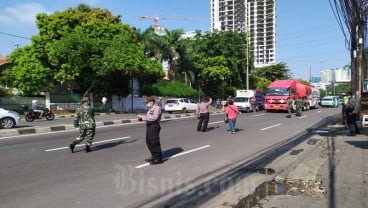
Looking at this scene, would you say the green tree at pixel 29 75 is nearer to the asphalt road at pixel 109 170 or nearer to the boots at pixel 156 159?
the asphalt road at pixel 109 170

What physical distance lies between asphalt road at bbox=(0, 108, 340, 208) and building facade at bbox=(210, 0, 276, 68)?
42.2 metres

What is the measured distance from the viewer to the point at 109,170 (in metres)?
9.09

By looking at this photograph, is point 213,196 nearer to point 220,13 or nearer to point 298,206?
point 298,206

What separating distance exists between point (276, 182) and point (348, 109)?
10.1 meters

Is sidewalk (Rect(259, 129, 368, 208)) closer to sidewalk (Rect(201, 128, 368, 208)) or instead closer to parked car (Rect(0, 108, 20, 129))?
sidewalk (Rect(201, 128, 368, 208))

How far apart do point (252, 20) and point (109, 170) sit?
53.9 meters

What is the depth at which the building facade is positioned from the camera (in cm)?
5656

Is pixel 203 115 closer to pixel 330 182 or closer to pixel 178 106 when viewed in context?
pixel 330 182

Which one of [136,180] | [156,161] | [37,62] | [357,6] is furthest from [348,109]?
[37,62]

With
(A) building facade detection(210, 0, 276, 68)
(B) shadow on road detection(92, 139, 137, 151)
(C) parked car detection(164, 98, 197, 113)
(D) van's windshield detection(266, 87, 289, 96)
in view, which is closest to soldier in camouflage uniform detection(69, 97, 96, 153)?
(B) shadow on road detection(92, 139, 137, 151)

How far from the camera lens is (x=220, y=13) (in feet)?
226

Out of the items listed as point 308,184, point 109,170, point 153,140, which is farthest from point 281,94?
point 308,184

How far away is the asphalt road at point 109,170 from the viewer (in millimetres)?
6773

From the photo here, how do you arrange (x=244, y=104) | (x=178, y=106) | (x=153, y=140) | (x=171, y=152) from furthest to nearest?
(x=244, y=104)
(x=178, y=106)
(x=171, y=152)
(x=153, y=140)
